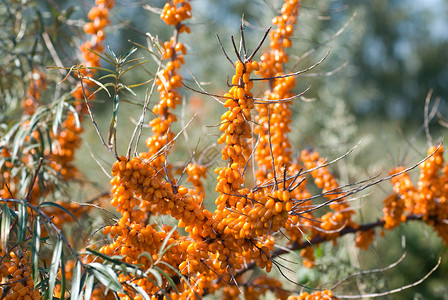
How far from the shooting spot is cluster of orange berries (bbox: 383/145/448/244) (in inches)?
47.8

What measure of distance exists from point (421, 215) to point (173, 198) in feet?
2.45

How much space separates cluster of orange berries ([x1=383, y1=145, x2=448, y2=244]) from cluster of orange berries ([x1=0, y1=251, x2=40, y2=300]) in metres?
0.84

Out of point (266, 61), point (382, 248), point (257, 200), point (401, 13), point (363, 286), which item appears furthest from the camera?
point (401, 13)

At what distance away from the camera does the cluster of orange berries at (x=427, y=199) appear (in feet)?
3.99

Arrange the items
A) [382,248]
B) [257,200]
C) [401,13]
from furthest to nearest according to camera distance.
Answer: [401,13] → [382,248] → [257,200]

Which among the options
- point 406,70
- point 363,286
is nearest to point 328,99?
point 363,286

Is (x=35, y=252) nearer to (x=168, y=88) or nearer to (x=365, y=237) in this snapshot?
(x=168, y=88)

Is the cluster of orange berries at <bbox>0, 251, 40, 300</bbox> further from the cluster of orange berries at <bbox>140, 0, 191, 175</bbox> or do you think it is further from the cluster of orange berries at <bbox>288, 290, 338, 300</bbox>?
the cluster of orange berries at <bbox>288, 290, 338, 300</bbox>

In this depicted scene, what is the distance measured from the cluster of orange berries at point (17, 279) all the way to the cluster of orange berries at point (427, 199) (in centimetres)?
84

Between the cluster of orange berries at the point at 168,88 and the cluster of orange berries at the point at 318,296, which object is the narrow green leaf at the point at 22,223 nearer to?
the cluster of orange berries at the point at 168,88

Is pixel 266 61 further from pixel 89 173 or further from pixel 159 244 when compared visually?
pixel 89 173

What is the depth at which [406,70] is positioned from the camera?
741 cm

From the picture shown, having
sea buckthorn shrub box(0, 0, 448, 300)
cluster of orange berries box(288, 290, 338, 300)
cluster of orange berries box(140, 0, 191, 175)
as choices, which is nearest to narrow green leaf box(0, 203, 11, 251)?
sea buckthorn shrub box(0, 0, 448, 300)

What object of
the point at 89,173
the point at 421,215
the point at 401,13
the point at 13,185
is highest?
the point at 401,13
